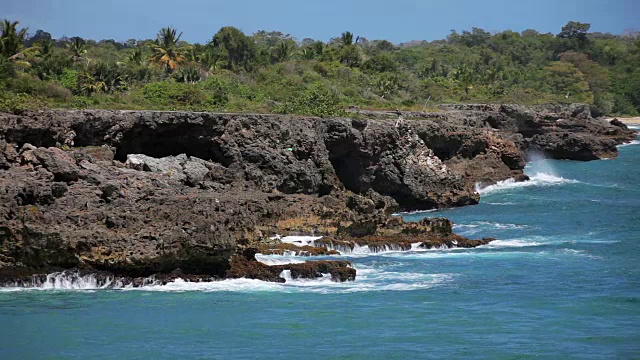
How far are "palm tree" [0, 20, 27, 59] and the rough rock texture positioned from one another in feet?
58.1

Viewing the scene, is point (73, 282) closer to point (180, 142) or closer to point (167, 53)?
point (180, 142)

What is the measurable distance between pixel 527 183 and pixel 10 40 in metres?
35.6

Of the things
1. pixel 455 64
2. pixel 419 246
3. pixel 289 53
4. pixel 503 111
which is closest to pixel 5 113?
pixel 419 246

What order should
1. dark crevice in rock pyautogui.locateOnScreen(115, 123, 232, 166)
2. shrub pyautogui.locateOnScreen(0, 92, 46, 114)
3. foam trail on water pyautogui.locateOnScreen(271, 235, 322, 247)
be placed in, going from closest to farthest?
foam trail on water pyautogui.locateOnScreen(271, 235, 322, 247) < shrub pyautogui.locateOnScreen(0, 92, 46, 114) < dark crevice in rock pyautogui.locateOnScreen(115, 123, 232, 166)

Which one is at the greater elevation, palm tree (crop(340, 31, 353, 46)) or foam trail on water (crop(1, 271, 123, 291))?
palm tree (crop(340, 31, 353, 46))

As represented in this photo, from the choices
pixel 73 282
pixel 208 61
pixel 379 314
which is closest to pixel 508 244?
pixel 379 314

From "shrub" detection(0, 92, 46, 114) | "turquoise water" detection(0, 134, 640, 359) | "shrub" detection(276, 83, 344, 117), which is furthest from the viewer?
"shrub" detection(276, 83, 344, 117)

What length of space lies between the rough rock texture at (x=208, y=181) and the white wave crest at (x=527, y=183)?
2.51ft

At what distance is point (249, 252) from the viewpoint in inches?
1191

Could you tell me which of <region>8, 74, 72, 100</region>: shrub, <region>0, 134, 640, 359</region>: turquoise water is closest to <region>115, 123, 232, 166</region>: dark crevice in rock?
Answer: <region>8, 74, 72, 100</region>: shrub

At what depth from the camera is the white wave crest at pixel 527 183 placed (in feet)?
196

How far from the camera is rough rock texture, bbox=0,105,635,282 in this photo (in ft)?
90.7

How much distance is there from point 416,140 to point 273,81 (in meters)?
20.9

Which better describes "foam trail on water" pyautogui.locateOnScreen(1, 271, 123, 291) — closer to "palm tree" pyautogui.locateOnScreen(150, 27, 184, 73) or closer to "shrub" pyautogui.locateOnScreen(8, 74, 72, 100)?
"shrub" pyautogui.locateOnScreen(8, 74, 72, 100)
